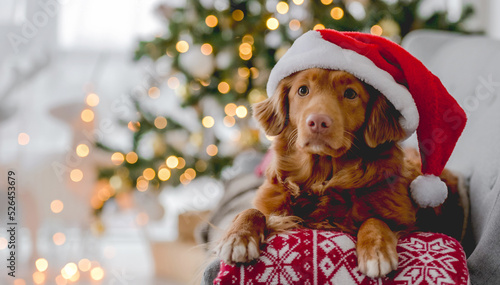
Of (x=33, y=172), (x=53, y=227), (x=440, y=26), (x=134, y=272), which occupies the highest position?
(x=440, y=26)

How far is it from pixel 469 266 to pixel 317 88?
2.03ft

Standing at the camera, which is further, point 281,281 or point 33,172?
point 33,172

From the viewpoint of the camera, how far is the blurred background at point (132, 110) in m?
2.95

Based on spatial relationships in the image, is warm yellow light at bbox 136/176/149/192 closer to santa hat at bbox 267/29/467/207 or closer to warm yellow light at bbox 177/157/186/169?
warm yellow light at bbox 177/157/186/169

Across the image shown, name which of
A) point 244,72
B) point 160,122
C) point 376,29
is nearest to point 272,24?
point 244,72

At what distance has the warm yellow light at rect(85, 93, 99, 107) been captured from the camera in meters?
3.40

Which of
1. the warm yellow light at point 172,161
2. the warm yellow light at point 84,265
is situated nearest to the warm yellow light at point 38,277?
the warm yellow light at point 84,265

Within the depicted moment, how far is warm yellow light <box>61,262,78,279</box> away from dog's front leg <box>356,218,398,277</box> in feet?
7.93

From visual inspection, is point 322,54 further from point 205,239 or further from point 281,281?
point 205,239

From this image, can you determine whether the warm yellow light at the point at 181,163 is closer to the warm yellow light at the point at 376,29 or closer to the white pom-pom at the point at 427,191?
the warm yellow light at the point at 376,29

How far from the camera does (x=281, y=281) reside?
105 centimetres

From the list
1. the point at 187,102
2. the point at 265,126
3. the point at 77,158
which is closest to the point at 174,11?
the point at 187,102

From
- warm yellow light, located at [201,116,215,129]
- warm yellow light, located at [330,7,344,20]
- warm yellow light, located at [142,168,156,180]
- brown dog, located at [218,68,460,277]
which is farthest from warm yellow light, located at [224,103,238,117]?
brown dog, located at [218,68,460,277]

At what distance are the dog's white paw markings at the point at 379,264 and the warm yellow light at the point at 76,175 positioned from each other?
8.79 ft
